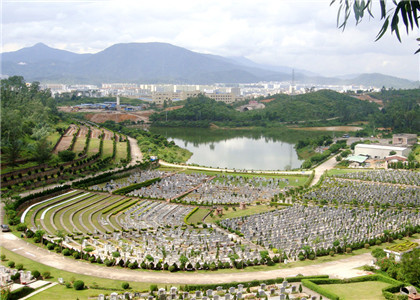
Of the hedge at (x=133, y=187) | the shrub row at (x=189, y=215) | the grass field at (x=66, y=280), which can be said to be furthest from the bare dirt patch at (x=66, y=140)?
the grass field at (x=66, y=280)

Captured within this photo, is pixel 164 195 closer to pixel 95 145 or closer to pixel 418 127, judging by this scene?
pixel 95 145

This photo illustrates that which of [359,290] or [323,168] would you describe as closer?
[359,290]

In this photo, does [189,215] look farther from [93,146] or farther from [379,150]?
[379,150]

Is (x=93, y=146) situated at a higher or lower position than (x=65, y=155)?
lower

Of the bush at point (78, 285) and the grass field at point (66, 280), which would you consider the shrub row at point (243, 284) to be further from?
the bush at point (78, 285)

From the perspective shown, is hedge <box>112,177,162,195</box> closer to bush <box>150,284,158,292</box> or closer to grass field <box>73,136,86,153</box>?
grass field <box>73,136,86,153</box>

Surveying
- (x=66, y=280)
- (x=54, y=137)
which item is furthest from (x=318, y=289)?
(x=54, y=137)
